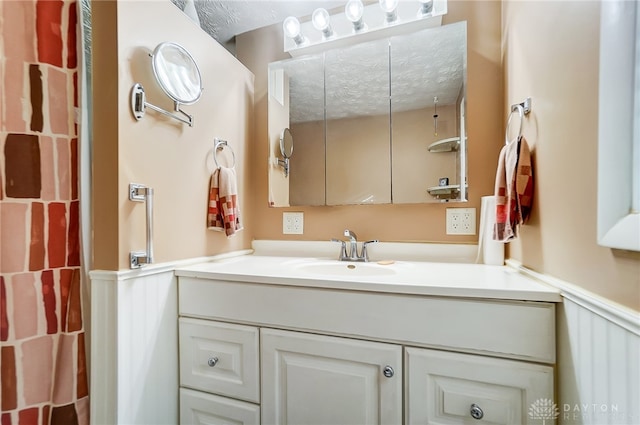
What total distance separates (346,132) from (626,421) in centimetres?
125

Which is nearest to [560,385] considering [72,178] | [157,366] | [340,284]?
[340,284]

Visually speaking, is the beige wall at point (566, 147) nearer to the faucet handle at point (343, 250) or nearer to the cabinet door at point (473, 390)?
the cabinet door at point (473, 390)

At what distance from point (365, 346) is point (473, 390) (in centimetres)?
29

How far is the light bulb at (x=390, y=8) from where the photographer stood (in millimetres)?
1248

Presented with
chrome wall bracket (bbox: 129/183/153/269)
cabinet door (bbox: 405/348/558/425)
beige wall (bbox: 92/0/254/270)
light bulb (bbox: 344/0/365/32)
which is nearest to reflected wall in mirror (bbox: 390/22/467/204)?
light bulb (bbox: 344/0/365/32)

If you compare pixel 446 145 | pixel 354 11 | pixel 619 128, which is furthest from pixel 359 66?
pixel 619 128

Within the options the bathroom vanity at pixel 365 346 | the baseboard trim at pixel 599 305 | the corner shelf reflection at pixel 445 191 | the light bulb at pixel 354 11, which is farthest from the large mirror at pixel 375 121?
the baseboard trim at pixel 599 305

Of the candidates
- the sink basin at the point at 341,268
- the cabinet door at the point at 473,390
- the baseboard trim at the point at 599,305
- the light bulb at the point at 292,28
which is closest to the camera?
the baseboard trim at the point at 599,305

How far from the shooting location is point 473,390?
709mm

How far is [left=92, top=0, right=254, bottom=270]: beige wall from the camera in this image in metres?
0.83

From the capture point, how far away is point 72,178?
845mm

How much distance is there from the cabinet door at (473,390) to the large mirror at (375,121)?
27.7 inches

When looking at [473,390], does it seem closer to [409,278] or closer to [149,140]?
[409,278]

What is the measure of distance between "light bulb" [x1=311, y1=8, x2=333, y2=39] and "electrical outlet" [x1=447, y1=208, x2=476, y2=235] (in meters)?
1.08
